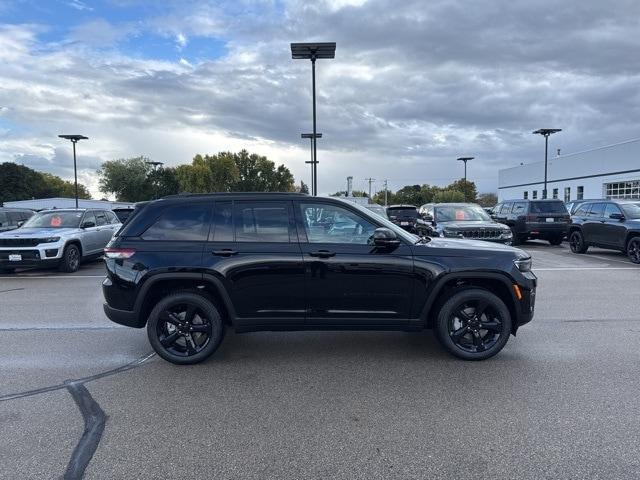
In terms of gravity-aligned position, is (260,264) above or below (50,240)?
above

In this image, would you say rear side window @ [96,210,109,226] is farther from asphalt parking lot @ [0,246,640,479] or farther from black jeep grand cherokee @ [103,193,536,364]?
black jeep grand cherokee @ [103,193,536,364]

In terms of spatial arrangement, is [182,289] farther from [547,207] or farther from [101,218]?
[547,207]

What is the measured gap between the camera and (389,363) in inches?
202

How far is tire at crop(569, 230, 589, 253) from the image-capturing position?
15.7 m

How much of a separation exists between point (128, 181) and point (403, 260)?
84.1m

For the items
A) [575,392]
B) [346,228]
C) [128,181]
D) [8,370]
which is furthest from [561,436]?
[128,181]

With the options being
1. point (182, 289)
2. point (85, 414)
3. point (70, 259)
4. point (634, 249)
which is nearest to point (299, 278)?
point (182, 289)

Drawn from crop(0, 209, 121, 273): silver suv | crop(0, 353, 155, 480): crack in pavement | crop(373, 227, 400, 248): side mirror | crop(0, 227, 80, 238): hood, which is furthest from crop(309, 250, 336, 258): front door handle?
crop(0, 227, 80, 238): hood

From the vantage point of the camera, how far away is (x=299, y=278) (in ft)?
16.6

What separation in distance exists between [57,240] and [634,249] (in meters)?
15.2

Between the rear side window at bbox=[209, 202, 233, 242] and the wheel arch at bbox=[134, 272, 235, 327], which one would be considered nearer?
the wheel arch at bbox=[134, 272, 235, 327]

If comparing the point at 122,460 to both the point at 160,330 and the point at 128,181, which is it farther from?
the point at 128,181

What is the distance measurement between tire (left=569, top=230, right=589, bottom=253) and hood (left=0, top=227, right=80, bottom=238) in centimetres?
1523

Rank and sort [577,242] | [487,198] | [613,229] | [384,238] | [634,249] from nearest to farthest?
[384,238] < [634,249] < [613,229] < [577,242] < [487,198]
